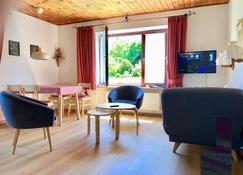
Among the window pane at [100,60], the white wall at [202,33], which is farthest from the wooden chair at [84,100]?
the white wall at [202,33]

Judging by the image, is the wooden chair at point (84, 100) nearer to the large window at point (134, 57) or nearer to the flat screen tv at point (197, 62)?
the large window at point (134, 57)

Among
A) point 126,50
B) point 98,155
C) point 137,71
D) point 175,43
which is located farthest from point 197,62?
point 98,155

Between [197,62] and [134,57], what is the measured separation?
5.53 ft

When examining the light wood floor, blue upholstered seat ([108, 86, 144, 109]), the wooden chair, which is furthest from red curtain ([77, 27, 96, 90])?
the light wood floor

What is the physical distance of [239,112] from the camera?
2.06m

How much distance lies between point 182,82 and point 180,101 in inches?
98.7

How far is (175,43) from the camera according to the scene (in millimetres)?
4609

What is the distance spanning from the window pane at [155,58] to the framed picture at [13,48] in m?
3.01

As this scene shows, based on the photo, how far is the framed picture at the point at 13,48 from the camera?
445 cm

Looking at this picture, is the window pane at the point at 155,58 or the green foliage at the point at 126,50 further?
the green foliage at the point at 126,50

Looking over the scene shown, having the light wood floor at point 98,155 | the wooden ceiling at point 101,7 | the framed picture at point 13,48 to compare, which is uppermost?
the wooden ceiling at point 101,7

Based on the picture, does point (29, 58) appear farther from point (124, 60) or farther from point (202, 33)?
point (202, 33)

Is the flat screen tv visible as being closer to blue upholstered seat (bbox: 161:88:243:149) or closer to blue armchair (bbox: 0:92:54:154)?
blue upholstered seat (bbox: 161:88:243:149)

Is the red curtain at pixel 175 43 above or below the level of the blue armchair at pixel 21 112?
above
